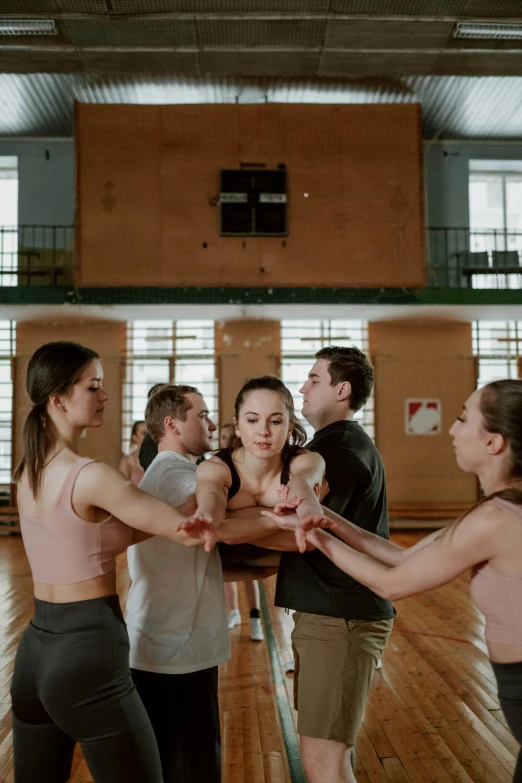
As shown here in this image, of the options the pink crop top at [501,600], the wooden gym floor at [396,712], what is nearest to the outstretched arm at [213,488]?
the pink crop top at [501,600]

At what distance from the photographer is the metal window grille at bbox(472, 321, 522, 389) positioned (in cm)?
1123

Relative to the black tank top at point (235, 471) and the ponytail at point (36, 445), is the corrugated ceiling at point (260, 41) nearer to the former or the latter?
the black tank top at point (235, 471)

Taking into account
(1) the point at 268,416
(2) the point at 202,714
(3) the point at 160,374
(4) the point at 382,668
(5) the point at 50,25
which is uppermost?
(5) the point at 50,25

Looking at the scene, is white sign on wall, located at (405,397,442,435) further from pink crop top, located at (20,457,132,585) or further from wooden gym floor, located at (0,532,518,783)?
pink crop top, located at (20,457,132,585)

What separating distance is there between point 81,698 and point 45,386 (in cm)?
77

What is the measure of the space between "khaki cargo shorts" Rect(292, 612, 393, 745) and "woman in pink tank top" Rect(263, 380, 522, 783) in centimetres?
41

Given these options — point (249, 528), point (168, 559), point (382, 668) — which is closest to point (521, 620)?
point (249, 528)

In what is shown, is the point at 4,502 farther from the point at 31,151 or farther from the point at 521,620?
the point at 521,620

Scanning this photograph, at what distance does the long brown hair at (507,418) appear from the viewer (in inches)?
58.0

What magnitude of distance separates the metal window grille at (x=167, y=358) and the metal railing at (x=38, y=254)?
5.87 feet

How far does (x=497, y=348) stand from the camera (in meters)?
11.3

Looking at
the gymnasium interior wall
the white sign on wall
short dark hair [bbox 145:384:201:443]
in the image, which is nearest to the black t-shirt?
short dark hair [bbox 145:384:201:443]

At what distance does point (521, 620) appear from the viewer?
1389 mm

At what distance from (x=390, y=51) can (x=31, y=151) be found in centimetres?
751
